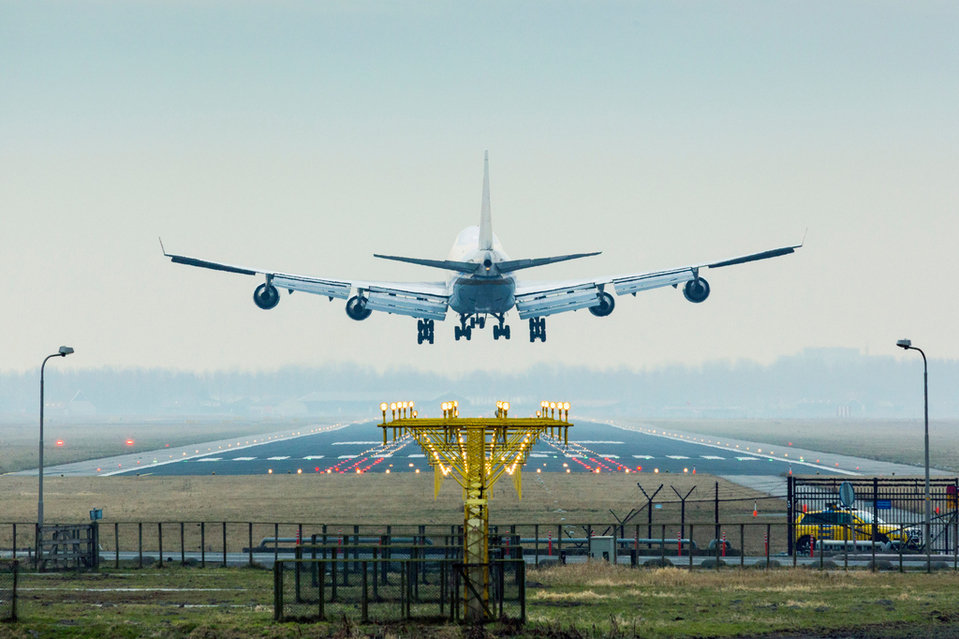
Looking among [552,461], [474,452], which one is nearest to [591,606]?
[474,452]

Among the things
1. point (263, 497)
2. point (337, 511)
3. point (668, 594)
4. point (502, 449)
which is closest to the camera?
point (502, 449)

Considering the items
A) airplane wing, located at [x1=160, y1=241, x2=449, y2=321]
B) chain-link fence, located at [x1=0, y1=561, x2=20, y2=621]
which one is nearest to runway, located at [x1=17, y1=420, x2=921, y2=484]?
airplane wing, located at [x1=160, y1=241, x2=449, y2=321]

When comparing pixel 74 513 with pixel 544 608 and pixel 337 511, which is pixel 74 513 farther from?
pixel 544 608

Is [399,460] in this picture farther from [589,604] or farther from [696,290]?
[589,604]

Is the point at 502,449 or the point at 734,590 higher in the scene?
the point at 502,449

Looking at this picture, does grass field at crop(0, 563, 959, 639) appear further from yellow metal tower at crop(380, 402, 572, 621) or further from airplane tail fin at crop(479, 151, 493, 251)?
airplane tail fin at crop(479, 151, 493, 251)

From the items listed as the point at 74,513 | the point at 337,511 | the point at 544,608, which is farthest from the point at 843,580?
the point at 74,513
